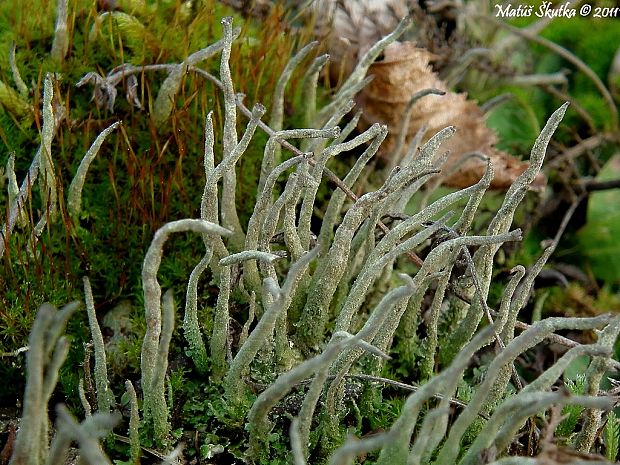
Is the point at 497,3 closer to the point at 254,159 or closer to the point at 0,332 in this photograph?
the point at 254,159

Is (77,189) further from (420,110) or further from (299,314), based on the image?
(420,110)

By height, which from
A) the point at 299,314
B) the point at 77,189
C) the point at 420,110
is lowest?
the point at 299,314

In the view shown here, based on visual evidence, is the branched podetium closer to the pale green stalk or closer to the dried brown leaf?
the pale green stalk

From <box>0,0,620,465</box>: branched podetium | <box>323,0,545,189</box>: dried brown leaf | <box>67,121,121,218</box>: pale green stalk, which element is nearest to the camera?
<box>0,0,620,465</box>: branched podetium

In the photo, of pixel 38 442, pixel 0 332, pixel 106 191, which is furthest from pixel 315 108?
pixel 38 442

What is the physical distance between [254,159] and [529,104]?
4.17 ft

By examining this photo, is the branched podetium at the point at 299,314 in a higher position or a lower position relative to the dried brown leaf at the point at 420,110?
lower

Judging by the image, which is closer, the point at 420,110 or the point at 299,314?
the point at 299,314

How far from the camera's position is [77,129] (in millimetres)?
1593

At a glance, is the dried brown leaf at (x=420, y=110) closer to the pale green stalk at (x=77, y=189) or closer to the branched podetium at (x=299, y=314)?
the branched podetium at (x=299, y=314)

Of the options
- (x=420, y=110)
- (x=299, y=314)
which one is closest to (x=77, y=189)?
(x=299, y=314)

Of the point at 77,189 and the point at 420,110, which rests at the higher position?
the point at 420,110

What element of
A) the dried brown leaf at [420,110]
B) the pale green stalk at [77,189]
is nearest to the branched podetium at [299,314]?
the pale green stalk at [77,189]

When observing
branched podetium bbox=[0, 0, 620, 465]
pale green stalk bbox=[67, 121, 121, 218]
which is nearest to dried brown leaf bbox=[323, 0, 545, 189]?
branched podetium bbox=[0, 0, 620, 465]
